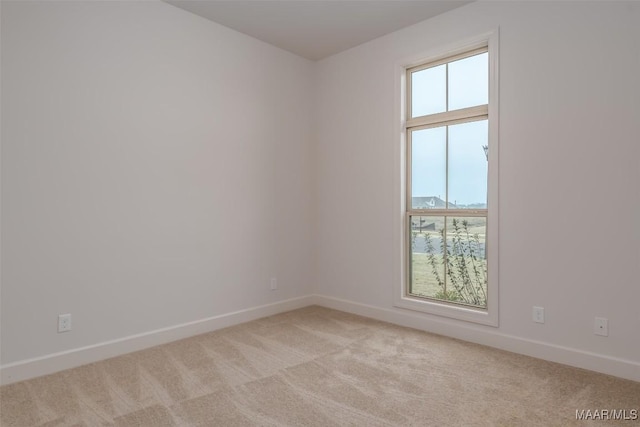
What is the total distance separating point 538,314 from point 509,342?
0.31m

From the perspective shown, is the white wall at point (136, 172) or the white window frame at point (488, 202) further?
the white window frame at point (488, 202)

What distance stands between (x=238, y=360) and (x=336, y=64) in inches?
124

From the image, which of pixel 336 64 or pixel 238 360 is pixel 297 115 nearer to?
pixel 336 64

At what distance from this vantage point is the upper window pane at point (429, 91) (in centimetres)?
348

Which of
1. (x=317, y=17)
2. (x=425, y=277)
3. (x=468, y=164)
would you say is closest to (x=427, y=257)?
(x=425, y=277)

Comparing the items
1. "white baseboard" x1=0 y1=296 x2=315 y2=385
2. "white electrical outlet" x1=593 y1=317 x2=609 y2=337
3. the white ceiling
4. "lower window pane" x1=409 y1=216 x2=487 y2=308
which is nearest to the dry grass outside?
"lower window pane" x1=409 y1=216 x2=487 y2=308

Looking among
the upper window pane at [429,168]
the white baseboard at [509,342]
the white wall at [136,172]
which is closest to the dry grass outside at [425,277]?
the white baseboard at [509,342]

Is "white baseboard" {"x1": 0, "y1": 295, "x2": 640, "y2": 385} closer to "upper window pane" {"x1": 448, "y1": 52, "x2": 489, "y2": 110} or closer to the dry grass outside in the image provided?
the dry grass outside

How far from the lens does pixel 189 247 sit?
11.1 ft

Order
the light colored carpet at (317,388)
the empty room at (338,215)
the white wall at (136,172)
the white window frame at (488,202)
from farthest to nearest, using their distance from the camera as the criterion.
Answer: the white window frame at (488,202)
the white wall at (136,172)
the empty room at (338,215)
the light colored carpet at (317,388)

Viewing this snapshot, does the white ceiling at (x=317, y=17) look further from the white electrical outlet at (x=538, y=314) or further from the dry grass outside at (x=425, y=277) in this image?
the white electrical outlet at (x=538, y=314)

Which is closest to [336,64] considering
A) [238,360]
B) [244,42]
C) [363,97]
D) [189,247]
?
[363,97]

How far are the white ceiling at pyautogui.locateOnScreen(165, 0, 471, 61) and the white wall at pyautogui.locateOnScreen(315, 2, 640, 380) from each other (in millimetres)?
212

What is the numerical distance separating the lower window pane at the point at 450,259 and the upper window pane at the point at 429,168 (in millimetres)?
166
